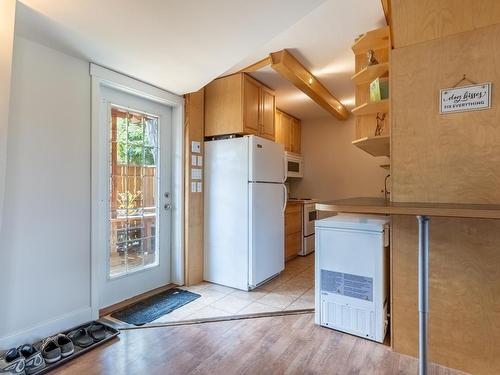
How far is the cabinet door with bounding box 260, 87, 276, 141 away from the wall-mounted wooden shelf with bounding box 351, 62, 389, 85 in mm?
1263

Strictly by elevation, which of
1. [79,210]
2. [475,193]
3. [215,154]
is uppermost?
[215,154]

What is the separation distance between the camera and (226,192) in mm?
3078

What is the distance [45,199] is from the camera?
199cm

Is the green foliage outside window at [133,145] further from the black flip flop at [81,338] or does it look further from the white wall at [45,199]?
the black flip flop at [81,338]

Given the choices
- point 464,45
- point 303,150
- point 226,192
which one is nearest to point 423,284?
point 464,45

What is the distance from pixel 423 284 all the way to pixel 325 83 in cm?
278

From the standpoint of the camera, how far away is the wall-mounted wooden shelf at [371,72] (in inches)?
81.0

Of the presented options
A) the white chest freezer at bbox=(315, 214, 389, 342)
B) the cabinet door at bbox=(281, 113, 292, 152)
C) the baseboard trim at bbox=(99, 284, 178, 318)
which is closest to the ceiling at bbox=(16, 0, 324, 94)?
the white chest freezer at bbox=(315, 214, 389, 342)

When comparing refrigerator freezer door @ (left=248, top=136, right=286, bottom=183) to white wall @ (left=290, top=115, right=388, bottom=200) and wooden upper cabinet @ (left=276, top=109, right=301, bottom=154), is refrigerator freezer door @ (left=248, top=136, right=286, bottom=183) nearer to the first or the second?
wooden upper cabinet @ (left=276, top=109, right=301, bottom=154)

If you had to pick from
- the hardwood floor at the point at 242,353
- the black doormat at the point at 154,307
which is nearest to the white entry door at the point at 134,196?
the black doormat at the point at 154,307

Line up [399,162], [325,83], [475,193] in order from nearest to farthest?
[475,193] → [399,162] → [325,83]

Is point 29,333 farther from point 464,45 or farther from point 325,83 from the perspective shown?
point 325,83

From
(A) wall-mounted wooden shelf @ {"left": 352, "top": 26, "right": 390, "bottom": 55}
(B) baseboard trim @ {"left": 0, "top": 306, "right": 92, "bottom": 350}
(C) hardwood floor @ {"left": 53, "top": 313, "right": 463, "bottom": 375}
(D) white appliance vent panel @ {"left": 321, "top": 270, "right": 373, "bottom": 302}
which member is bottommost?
(C) hardwood floor @ {"left": 53, "top": 313, "right": 463, "bottom": 375}

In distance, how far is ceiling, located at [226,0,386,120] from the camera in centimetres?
206
